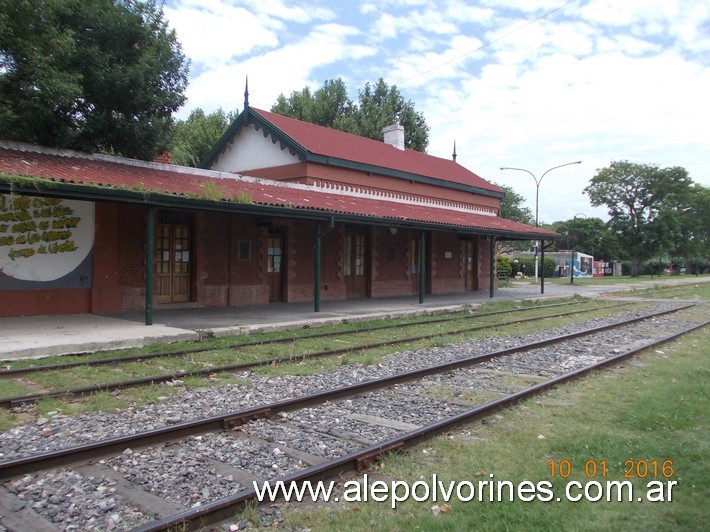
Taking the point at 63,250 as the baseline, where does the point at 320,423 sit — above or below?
below

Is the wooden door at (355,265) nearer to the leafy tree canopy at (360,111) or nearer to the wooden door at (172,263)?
the wooden door at (172,263)

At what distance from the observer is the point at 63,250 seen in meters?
12.7

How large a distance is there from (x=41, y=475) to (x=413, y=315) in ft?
43.1

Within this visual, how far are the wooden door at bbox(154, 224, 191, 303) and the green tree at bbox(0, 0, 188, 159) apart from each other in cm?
432

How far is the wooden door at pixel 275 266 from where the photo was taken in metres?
17.9

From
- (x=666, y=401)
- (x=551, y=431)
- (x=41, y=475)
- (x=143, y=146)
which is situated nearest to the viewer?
(x=41, y=475)

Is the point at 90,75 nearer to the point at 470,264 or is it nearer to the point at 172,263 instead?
the point at 172,263

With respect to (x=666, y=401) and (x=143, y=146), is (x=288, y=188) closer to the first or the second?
(x=143, y=146)

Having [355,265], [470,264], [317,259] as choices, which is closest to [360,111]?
[470,264]

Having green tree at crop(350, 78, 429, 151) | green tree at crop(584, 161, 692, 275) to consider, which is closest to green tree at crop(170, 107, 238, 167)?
green tree at crop(350, 78, 429, 151)

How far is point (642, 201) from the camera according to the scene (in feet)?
183

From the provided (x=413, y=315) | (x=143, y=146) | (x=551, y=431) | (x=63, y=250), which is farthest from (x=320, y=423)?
(x=143, y=146)

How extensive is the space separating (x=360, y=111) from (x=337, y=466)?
40087 millimetres

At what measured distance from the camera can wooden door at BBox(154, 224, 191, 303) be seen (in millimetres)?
14968
